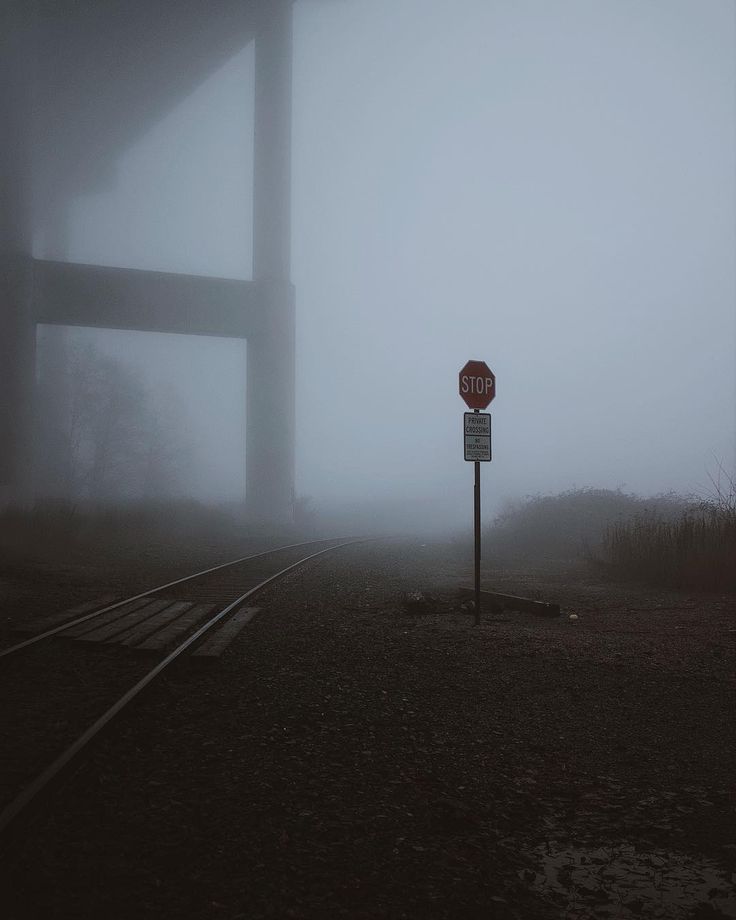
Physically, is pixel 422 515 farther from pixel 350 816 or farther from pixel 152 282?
pixel 350 816

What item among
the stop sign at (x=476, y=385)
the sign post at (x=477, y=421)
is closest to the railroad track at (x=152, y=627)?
the sign post at (x=477, y=421)

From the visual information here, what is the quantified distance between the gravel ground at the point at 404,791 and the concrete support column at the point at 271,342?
2718 cm

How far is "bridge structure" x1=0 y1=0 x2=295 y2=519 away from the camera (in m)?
26.8

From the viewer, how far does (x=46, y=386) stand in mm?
32219

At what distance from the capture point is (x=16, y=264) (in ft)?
88.4

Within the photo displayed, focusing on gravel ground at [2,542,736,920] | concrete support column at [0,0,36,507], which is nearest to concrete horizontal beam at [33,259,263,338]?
concrete support column at [0,0,36,507]

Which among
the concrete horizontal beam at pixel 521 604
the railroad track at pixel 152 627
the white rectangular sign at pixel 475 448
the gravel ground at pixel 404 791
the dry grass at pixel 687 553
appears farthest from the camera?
the dry grass at pixel 687 553

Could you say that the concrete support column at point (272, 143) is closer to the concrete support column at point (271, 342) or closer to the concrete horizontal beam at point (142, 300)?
the concrete support column at point (271, 342)

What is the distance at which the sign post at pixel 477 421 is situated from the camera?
320 inches

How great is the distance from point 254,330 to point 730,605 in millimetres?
A: 28849

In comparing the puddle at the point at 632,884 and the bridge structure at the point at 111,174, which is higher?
the bridge structure at the point at 111,174

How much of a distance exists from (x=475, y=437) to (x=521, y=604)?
2717 millimetres

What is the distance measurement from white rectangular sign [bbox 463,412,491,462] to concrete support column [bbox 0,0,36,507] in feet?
69.0

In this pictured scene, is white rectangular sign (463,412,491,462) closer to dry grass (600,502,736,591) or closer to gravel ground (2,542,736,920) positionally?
gravel ground (2,542,736,920)
